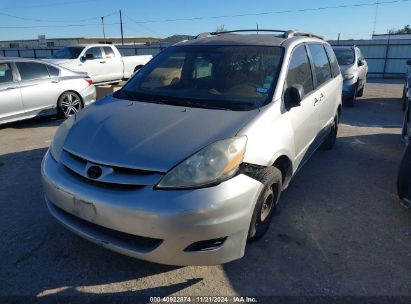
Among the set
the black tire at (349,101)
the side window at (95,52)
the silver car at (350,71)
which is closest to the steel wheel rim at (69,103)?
the side window at (95,52)

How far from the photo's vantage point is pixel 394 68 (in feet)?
67.3

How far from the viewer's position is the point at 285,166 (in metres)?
3.35

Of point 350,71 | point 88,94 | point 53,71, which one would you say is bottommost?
point 88,94

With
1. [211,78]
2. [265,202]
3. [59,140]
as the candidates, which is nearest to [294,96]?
[211,78]

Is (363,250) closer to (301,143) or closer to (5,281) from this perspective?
(301,143)

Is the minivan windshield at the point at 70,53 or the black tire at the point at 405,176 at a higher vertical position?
the minivan windshield at the point at 70,53

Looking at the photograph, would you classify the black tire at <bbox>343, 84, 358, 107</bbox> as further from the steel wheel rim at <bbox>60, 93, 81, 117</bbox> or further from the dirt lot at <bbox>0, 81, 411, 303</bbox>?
the steel wheel rim at <bbox>60, 93, 81, 117</bbox>

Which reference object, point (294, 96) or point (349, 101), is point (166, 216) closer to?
point (294, 96)

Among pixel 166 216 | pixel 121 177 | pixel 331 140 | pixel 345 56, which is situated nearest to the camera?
pixel 166 216

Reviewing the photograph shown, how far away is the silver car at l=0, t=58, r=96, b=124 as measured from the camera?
22.7ft

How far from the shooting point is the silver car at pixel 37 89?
6.92 m

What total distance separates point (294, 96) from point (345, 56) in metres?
9.05

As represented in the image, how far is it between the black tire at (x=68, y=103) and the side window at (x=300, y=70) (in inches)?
223

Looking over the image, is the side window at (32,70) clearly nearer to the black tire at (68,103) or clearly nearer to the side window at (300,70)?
the black tire at (68,103)
